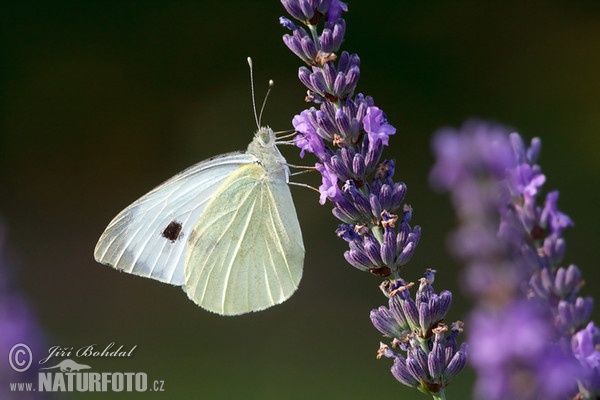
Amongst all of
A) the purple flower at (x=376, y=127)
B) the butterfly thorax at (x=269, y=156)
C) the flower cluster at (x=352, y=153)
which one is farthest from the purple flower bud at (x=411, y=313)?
the butterfly thorax at (x=269, y=156)

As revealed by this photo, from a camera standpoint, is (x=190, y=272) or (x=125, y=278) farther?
(x=125, y=278)

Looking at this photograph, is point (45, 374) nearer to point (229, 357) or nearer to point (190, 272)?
point (190, 272)

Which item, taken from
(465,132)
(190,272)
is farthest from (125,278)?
(465,132)

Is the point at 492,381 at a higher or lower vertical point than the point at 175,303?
lower

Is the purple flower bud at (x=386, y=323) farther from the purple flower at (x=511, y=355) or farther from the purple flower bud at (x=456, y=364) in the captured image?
the purple flower at (x=511, y=355)

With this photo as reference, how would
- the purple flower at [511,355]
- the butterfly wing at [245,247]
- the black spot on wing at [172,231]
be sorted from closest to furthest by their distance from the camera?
the purple flower at [511,355] < the butterfly wing at [245,247] < the black spot on wing at [172,231]

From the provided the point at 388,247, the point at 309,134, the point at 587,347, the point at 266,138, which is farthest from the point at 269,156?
the point at 587,347

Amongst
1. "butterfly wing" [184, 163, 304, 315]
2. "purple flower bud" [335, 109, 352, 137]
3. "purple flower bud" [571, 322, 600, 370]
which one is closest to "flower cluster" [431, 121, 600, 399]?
"purple flower bud" [571, 322, 600, 370]

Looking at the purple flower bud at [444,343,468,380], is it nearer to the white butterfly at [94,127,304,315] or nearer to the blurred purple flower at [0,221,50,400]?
the blurred purple flower at [0,221,50,400]
